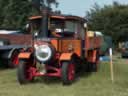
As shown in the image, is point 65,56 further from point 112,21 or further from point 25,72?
point 112,21

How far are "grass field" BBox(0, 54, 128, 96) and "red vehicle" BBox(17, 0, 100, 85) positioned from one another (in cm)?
45

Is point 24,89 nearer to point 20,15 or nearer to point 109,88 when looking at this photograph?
point 109,88

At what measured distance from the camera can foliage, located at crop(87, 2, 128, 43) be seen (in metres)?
60.9

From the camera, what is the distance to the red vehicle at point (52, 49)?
683 inches

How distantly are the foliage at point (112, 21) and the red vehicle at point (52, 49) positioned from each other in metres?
41.9

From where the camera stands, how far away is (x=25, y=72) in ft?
59.3

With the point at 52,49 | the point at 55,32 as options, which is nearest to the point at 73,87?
the point at 52,49

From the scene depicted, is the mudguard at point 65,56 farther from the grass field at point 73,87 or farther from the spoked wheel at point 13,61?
the spoked wheel at point 13,61

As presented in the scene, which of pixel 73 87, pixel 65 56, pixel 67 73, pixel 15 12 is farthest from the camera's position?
pixel 15 12

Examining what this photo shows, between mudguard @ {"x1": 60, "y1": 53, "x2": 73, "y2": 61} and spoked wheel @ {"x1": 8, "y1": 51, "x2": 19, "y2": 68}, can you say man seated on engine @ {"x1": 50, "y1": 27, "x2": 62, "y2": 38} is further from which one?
spoked wheel @ {"x1": 8, "y1": 51, "x2": 19, "y2": 68}

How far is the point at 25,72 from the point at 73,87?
216cm

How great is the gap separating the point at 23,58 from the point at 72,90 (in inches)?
107

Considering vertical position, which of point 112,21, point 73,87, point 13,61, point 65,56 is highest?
point 112,21

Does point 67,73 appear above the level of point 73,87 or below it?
above
